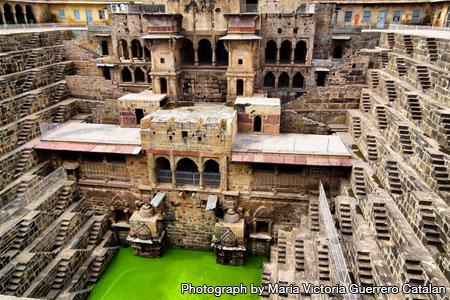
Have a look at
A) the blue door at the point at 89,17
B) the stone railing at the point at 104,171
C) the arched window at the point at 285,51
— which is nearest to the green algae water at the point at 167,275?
the stone railing at the point at 104,171

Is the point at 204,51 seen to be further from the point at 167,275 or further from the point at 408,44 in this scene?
the point at 167,275

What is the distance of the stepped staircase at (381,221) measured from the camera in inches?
476

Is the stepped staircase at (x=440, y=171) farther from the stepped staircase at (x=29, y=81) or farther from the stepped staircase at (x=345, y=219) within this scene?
the stepped staircase at (x=29, y=81)

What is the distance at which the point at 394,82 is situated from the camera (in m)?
18.0

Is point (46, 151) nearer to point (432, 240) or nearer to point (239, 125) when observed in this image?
point (239, 125)

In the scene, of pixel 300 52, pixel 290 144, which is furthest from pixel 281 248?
pixel 300 52

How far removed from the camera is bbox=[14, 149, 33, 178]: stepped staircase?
18312 millimetres

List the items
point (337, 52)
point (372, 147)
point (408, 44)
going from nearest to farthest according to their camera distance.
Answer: point (372, 147) → point (408, 44) → point (337, 52)

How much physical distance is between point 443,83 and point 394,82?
4220 millimetres

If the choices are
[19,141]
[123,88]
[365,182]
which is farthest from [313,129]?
[19,141]

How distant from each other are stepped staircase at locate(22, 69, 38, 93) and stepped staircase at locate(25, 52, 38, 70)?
0.76 meters

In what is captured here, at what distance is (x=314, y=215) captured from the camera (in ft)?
55.3

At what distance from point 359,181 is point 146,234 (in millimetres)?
11766

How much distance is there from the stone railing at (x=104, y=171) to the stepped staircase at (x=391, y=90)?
1602 centimetres
